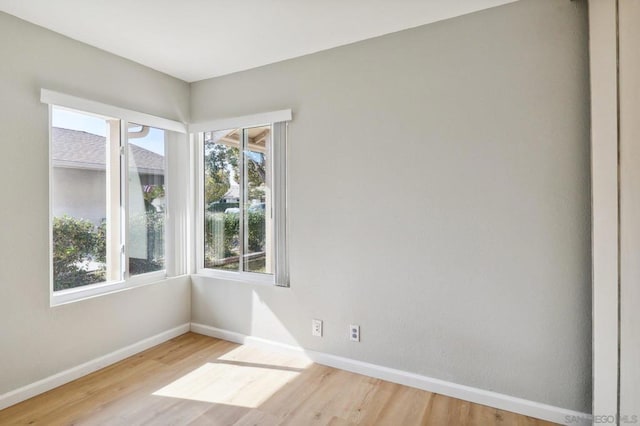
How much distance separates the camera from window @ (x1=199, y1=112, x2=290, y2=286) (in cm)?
310

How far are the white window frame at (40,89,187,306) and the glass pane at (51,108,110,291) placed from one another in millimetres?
82


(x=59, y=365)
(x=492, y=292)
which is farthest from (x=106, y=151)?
(x=492, y=292)

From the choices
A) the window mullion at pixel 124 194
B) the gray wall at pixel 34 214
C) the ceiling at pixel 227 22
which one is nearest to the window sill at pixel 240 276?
the window mullion at pixel 124 194

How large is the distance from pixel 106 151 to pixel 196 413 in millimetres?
2228

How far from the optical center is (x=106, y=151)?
298 centimetres

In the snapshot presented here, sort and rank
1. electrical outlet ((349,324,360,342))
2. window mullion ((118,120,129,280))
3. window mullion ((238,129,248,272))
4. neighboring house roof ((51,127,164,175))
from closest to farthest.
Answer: neighboring house roof ((51,127,164,175)), electrical outlet ((349,324,360,342)), window mullion ((118,120,129,280)), window mullion ((238,129,248,272))

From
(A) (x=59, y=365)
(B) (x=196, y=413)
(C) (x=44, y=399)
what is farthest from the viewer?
(A) (x=59, y=365)

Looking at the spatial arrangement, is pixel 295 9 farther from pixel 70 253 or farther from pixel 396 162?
pixel 70 253

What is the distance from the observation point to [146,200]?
10.8ft

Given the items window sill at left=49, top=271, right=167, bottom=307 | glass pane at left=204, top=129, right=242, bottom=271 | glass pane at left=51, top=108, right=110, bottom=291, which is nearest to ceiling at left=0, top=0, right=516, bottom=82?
glass pane at left=51, top=108, right=110, bottom=291

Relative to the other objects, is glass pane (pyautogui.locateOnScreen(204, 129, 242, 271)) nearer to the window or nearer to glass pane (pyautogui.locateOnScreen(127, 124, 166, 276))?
the window

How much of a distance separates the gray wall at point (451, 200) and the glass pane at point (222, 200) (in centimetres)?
61

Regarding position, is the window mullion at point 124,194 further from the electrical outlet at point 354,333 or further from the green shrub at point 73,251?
the electrical outlet at point 354,333

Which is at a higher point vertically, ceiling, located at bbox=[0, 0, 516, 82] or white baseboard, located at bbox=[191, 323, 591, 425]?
ceiling, located at bbox=[0, 0, 516, 82]
